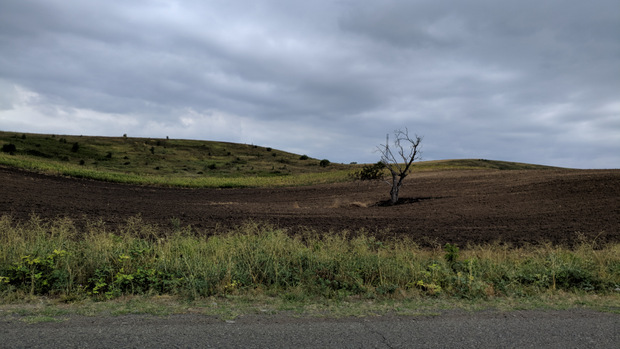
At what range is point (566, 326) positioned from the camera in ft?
17.7

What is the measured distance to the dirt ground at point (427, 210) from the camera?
53.7 ft

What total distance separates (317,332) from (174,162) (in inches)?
2710

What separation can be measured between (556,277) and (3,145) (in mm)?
64649

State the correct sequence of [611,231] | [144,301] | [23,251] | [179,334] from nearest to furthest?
[179,334], [144,301], [23,251], [611,231]

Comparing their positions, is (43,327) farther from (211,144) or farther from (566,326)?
(211,144)

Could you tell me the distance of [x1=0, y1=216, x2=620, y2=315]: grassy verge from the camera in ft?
22.4

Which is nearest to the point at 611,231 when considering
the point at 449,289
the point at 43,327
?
the point at 449,289

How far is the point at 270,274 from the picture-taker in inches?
301

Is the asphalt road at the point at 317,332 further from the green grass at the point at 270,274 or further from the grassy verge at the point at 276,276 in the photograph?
the green grass at the point at 270,274

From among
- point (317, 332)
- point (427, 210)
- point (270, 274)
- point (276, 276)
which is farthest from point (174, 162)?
point (317, 332)

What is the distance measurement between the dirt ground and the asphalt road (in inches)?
321

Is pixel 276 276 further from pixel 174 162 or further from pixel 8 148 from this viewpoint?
pixel 174 162

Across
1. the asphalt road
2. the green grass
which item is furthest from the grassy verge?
the asphalt road

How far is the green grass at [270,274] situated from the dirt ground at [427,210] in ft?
18.2
